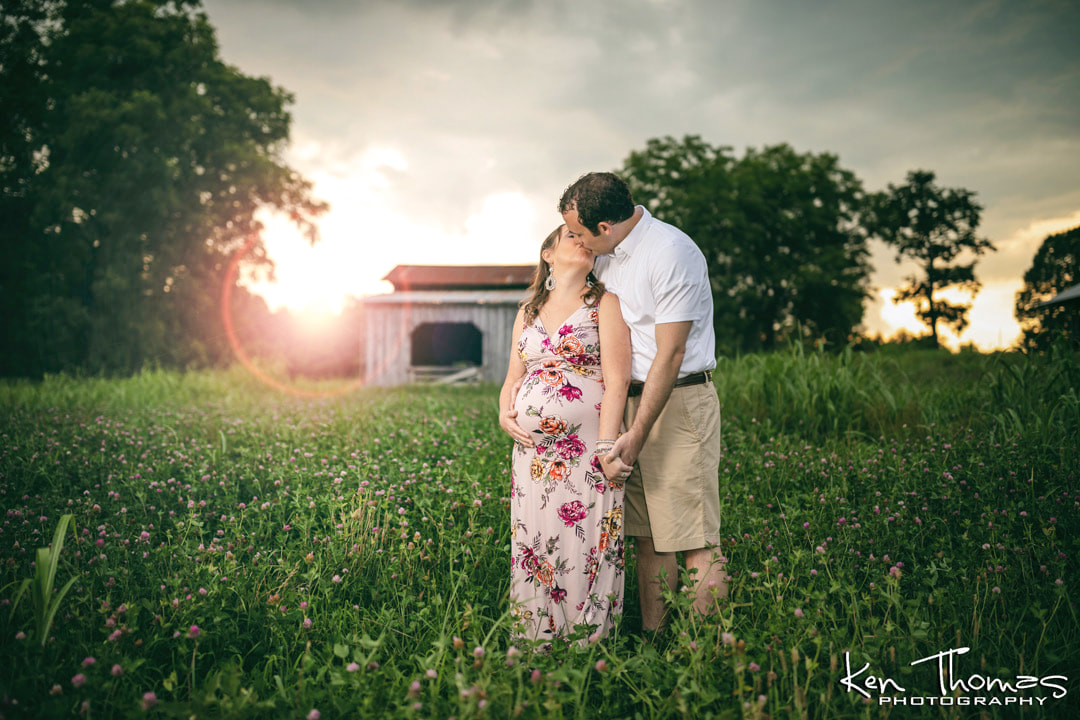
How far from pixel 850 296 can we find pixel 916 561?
2745 cm

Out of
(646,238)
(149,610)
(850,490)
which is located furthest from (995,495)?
(149,610)

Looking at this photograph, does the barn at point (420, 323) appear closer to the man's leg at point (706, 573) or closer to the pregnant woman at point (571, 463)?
the pregnant woman at point (571, 463)

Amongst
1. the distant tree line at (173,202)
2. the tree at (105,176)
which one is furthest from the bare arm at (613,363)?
the tree at (105,176)

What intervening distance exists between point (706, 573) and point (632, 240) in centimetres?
154

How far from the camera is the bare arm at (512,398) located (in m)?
2.69

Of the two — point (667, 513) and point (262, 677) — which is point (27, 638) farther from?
point (667, 513)

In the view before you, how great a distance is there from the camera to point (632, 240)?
263 centimetres

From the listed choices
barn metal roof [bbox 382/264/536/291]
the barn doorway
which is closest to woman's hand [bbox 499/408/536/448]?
barn metal roof [bbox 382/264/536/291]

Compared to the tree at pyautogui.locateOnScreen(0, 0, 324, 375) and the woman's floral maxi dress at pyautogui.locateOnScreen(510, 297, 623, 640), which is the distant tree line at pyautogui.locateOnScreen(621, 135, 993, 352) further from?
the woman's floral maxi dress at pyautogui.locateOnScreen(510, 297, 623, 640)

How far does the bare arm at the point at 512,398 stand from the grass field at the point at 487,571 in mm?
813

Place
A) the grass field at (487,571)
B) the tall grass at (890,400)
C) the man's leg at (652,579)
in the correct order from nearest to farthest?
the grass field at (487,571)
the man's leg at (652,579)
the tall grass at (890,400)

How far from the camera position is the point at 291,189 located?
24906 mm

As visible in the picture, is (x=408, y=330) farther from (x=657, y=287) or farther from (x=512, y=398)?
(x=657, y=287)

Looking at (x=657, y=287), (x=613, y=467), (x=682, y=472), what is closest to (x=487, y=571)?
(x=613, y=467)
